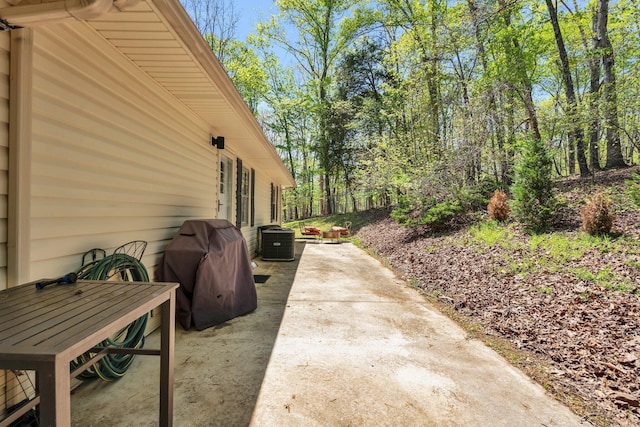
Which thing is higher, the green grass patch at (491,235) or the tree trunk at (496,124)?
the tree trunk at (496,124)

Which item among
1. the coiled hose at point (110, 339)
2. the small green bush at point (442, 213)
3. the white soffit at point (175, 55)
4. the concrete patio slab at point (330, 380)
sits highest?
the white soffit at point (175, 55)

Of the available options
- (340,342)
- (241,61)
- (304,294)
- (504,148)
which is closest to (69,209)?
(340,342)

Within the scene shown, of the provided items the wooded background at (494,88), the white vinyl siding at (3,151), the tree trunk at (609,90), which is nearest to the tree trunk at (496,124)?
the wooded background at (494,88)

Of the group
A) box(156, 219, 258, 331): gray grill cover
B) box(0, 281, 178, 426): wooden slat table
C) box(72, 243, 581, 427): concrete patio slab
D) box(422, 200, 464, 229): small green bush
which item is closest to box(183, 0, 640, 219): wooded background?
box(422, 200, 464, 229): small green bush

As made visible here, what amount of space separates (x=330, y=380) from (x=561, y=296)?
2.80 metres

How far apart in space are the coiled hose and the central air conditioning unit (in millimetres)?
4594

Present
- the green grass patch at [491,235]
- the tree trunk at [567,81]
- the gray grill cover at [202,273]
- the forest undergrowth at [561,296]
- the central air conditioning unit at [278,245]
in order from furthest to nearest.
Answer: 1. the tree trunk at [567,81]
2. the central air conditioning unit at [278,245]
3. the green grass patch at [491,235]
4. the gray grill cover at [202,273]
5. the forest undergrowth at [561,296]

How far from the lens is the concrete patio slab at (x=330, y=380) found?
176cm

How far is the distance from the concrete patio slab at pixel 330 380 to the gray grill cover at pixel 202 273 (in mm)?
155

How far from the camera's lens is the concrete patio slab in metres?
1.76

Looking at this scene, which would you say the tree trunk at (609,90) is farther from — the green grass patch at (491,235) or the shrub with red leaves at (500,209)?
the green grass patch at (491,235)

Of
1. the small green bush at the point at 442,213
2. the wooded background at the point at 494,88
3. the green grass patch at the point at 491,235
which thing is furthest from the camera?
the small green bush at the point at 442,213

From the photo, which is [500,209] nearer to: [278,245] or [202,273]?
[278,245]

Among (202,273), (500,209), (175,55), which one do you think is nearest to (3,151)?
(175,55)
